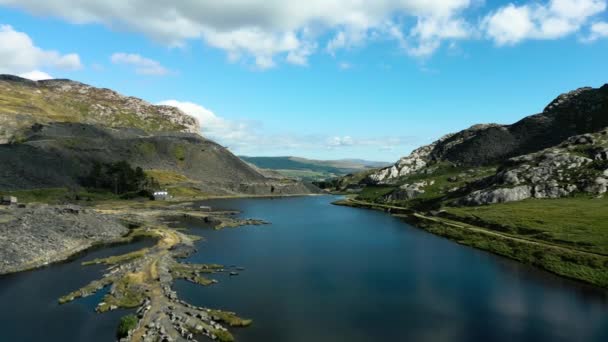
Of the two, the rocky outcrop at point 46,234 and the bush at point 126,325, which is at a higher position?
the rocky outcrop at point 46,234

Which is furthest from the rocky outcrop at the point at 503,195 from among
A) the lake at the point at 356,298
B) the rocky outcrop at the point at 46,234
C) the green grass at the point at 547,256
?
the rocky outcrop at the point at 46,234

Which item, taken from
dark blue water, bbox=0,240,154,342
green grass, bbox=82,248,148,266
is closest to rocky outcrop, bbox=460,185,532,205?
green grass, bbox=82,248,148,266

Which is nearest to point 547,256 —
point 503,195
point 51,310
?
point 503,195

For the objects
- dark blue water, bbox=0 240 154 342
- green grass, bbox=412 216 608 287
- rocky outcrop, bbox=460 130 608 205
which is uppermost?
rocky outcrop, bbox=460 130 608 205

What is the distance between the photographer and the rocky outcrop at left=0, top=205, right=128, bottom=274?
76.9 metres

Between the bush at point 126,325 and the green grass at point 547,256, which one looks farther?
the green grass at point 547,256

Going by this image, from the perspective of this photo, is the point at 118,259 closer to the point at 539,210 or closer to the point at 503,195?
the point at 539,210

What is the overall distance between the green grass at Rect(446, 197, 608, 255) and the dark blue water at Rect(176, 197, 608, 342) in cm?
1658

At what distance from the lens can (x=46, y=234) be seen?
90438mm

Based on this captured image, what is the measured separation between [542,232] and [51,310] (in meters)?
104

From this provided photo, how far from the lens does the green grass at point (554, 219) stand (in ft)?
296

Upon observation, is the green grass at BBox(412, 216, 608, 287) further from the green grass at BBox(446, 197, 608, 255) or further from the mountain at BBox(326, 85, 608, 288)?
the green grass at BBox(446, 197, 608, 255)

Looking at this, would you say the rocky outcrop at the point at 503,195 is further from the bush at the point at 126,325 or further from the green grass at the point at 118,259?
the bush at the point at 126,325

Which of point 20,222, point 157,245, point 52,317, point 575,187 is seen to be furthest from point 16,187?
point 575,187
